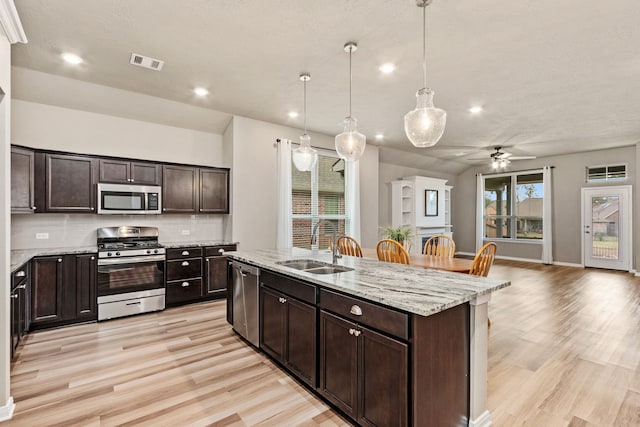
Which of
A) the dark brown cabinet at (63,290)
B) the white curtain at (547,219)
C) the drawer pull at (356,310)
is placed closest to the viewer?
the drawer pull at (356,310)

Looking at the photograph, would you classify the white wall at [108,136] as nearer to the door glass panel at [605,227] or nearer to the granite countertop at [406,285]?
the granite countertop at [406,285]

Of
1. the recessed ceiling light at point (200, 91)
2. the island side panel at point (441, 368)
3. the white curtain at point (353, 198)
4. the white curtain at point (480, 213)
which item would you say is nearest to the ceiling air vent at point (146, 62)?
the recessed ceiling light at point (200, 91)

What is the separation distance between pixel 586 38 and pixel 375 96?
223 cm

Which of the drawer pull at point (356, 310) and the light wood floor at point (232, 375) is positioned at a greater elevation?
the drawer pull at point (356, 310)

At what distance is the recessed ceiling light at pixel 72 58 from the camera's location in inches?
126

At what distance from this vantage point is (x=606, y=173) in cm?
770

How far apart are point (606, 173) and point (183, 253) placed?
9.71 m

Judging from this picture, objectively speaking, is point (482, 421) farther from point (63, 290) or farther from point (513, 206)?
point (513, 206)

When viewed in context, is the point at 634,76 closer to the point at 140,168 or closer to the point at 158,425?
the point at 158,425

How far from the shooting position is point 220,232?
5555 millimetres

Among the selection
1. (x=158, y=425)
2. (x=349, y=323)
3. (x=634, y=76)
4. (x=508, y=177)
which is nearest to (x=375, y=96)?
(x=634, y=76)

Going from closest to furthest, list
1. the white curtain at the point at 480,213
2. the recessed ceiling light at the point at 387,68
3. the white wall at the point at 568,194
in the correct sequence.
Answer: the recessed ceiling light at the point at 387,68 < the white wall at the point at 568,194 < the white curtain at the point at 480,213

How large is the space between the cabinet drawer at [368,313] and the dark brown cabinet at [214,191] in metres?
3.49

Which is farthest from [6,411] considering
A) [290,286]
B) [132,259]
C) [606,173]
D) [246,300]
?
[606,173]
